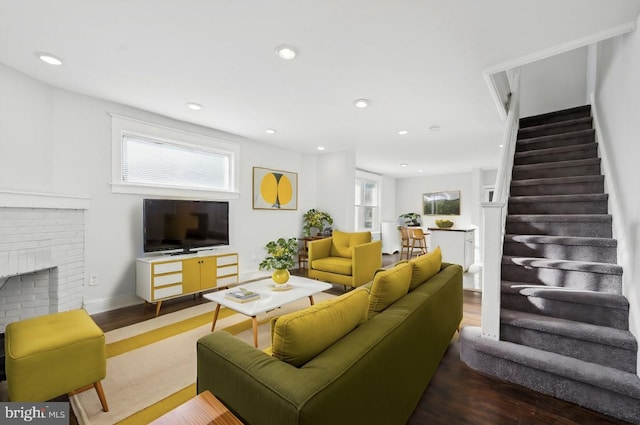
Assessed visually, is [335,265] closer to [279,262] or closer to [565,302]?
[279,262]

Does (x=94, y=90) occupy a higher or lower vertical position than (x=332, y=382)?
higher

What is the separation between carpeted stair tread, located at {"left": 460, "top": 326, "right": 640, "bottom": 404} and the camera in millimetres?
1570

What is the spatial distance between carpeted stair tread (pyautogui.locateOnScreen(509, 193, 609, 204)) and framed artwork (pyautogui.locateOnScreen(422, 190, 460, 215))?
5.48 m

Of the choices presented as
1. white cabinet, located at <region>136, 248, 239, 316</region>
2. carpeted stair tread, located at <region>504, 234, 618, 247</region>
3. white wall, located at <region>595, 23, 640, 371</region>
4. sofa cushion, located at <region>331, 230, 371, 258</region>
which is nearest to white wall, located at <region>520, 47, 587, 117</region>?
white wall, located at <region>595, 23, 640, 371</region>

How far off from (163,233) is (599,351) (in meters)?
4.12

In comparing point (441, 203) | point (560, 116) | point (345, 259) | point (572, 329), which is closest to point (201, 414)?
point (572, 329)

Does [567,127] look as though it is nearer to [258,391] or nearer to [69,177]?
[258,391]

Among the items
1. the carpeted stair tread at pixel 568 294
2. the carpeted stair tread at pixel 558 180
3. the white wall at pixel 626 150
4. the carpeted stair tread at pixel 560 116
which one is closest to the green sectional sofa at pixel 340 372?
the carpeted stair tread at pixel 568 294

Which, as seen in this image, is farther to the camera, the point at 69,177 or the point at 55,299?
the point at 69,177

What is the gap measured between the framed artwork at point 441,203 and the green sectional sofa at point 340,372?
24.0 ft

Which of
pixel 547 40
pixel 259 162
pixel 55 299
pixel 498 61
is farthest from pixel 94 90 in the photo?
pixel 547 40

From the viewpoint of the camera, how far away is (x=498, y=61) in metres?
2.29

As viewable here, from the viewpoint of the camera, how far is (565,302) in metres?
2.01

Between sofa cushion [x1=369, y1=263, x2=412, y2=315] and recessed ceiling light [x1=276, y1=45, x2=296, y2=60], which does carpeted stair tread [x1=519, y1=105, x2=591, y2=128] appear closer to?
recessed ceiling light [x1=276, y1=45, x2=296, y2=60]
